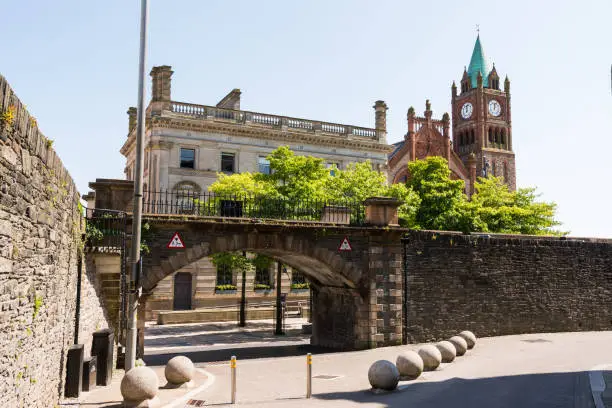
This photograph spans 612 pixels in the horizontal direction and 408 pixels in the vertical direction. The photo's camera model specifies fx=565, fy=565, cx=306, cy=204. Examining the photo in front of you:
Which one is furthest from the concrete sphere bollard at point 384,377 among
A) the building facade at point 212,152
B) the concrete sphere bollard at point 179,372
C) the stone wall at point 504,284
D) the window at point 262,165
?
the window at point 262,165

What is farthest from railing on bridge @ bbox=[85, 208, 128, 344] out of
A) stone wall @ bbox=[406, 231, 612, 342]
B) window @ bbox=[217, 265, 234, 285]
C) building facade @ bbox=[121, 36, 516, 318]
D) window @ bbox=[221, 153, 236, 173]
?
window @ bbox=[221, 153, 236, 173]

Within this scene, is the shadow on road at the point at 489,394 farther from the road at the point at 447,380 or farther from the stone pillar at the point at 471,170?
the stone pillar at the point at 471,170

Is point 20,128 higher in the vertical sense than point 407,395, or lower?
higher

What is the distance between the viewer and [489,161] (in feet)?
245

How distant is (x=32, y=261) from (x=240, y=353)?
14257 millimetres

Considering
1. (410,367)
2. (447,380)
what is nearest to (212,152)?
(410,367)

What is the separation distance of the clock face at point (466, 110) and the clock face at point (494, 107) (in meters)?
2.59

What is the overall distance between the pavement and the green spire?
6249cm

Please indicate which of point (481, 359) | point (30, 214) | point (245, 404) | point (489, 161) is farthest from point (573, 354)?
point (489, 161)

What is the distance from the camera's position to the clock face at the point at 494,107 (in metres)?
79.7

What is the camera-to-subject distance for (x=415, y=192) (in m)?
34.3

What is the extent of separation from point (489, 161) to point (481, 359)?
61050mm

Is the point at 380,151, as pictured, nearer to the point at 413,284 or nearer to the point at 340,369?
the point at 413,284

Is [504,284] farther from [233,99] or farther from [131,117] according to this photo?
[131,117]
